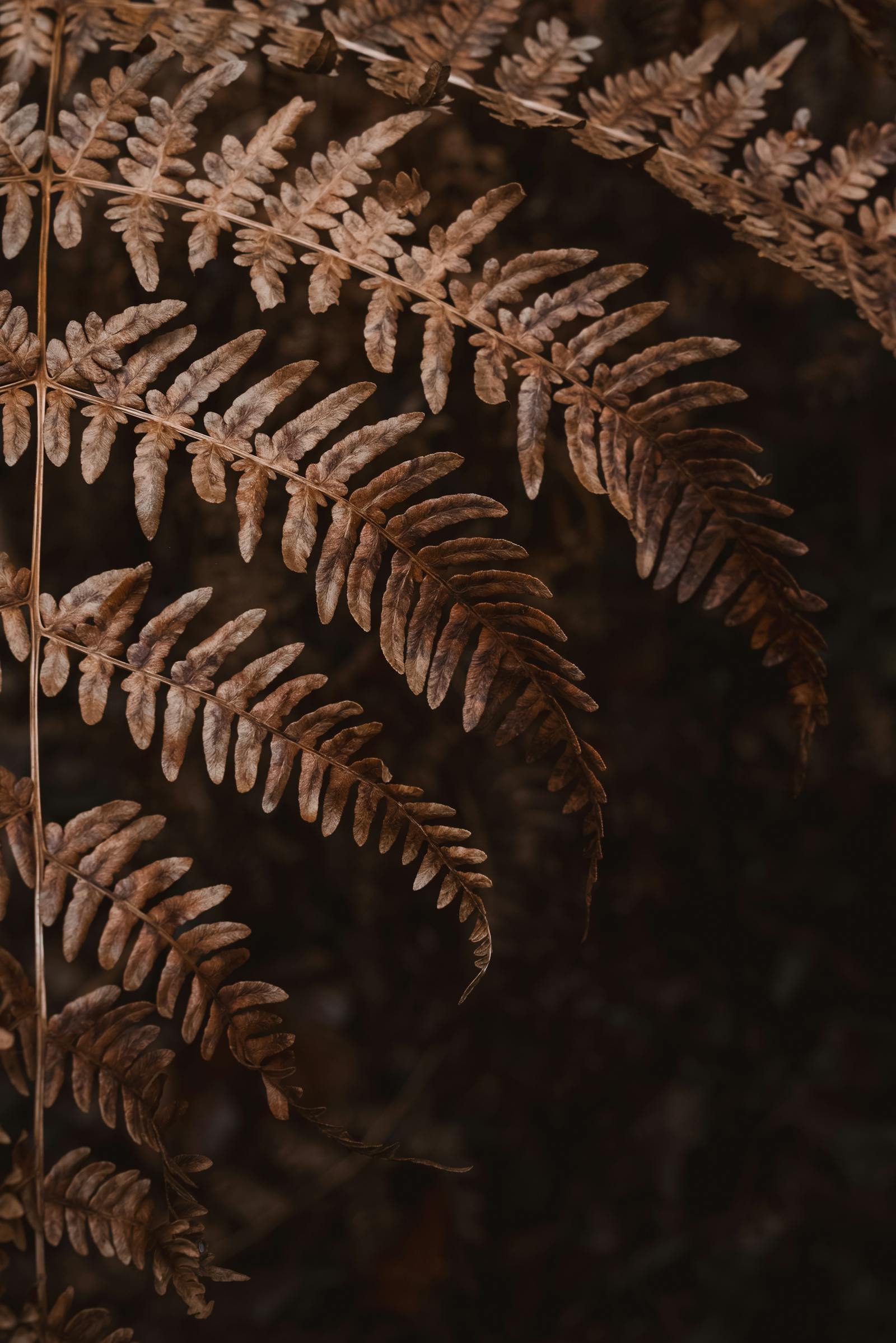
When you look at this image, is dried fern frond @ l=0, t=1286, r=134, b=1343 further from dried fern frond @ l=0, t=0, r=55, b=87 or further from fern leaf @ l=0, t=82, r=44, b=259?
dried fern frond @ l=0, t=0, r=55, b=87

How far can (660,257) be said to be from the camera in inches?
59.0

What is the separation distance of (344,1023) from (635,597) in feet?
3.35

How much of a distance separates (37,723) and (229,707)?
0.62ft

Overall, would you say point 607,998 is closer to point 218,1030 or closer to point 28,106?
point 218,1030

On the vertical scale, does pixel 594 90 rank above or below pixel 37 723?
above

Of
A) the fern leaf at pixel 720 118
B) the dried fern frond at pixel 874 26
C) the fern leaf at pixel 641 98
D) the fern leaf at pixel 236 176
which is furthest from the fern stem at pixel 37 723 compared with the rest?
the dried fern frond at pixel 874 26

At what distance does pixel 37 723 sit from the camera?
81 cm

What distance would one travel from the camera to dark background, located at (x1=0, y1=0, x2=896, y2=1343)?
59.9 inches

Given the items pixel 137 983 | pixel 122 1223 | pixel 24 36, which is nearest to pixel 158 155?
pixel 24 36

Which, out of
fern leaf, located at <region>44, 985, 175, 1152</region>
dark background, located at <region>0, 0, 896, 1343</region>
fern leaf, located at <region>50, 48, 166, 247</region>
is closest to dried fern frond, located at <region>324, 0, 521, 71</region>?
fern leaf, located at <region>50, 48, 166, 247</region>

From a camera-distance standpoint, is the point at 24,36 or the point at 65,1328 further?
the point at 24,36

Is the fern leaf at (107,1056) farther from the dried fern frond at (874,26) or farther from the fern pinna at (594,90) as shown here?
the dried fern frond at (874,26)

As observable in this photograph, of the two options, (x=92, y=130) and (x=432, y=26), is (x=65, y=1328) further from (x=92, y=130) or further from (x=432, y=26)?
(x=432, y=26)

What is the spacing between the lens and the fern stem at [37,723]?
0.74 metres
